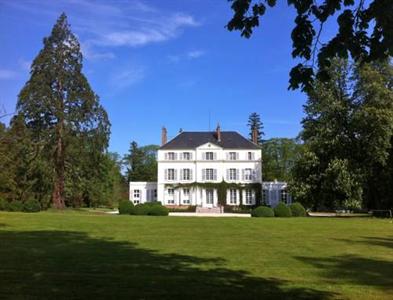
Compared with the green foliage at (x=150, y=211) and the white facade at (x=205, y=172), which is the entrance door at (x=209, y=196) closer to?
the white facade at (x=205, y=172)

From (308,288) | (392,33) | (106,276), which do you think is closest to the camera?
(392,33)

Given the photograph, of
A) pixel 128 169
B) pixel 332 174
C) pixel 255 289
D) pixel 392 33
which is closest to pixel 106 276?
pixel 255 289

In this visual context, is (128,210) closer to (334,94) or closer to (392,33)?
(334,94)

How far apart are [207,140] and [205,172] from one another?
16.0 feet

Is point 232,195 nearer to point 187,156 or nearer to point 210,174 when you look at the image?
point 210,174

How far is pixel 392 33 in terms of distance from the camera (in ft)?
20.4

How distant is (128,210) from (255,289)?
35.2m

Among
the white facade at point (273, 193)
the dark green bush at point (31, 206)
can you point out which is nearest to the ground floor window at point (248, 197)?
the white facade at point (273, 193)

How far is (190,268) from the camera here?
11.1 meters

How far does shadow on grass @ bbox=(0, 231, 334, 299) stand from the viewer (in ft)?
27.3

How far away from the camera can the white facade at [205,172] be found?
222 feet

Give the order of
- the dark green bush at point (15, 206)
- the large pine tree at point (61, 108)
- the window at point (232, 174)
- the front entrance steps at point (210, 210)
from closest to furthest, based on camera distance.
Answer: the dark green bush at point (15, 206) < the large pine tree at point (61, 108) < the front entrance steps at point (210, 210) < the window at point (232, 174)

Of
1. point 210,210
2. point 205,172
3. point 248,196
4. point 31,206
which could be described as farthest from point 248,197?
point 31,206

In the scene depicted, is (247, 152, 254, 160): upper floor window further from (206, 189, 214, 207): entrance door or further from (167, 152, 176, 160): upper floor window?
(167, 152, 176, 160): upper floor window
